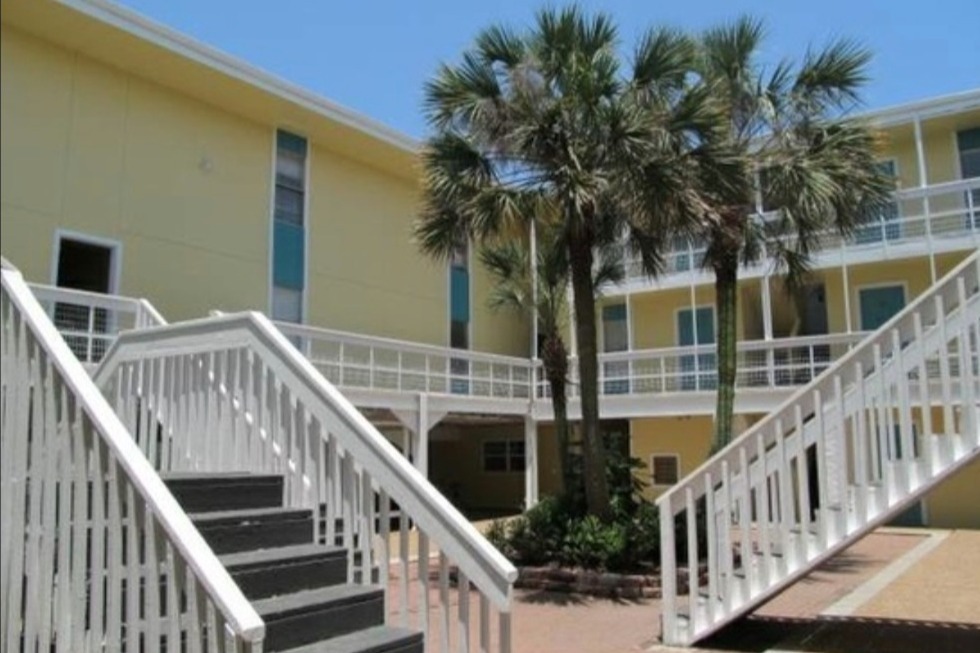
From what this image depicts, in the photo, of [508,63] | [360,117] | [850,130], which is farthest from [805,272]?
[360,117]

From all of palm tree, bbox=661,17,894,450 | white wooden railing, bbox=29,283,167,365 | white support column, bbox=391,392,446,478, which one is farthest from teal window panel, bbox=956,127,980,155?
white wooden railing, bbox=29,283,167,365

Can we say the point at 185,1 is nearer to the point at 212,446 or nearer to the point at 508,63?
the point at 212,446

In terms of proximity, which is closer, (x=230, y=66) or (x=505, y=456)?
(x=230, y=66)

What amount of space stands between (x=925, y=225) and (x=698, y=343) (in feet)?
19.9

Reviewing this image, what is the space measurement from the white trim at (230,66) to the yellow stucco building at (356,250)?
40 mm

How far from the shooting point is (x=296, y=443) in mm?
5906

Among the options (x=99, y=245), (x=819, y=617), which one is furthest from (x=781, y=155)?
(x=99, y=245)

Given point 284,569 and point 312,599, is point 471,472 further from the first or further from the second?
point 312,599

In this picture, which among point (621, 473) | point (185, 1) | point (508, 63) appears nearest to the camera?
point (185, 1)

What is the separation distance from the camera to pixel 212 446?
638cm

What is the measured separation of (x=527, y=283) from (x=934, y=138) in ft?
38.7

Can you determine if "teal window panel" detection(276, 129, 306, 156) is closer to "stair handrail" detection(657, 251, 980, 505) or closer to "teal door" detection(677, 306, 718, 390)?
"teal door" detection(677, 306, 718, 390)

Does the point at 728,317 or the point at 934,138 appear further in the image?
the point at 934,138

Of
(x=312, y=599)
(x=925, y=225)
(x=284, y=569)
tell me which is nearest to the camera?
(x=312, y=599)
